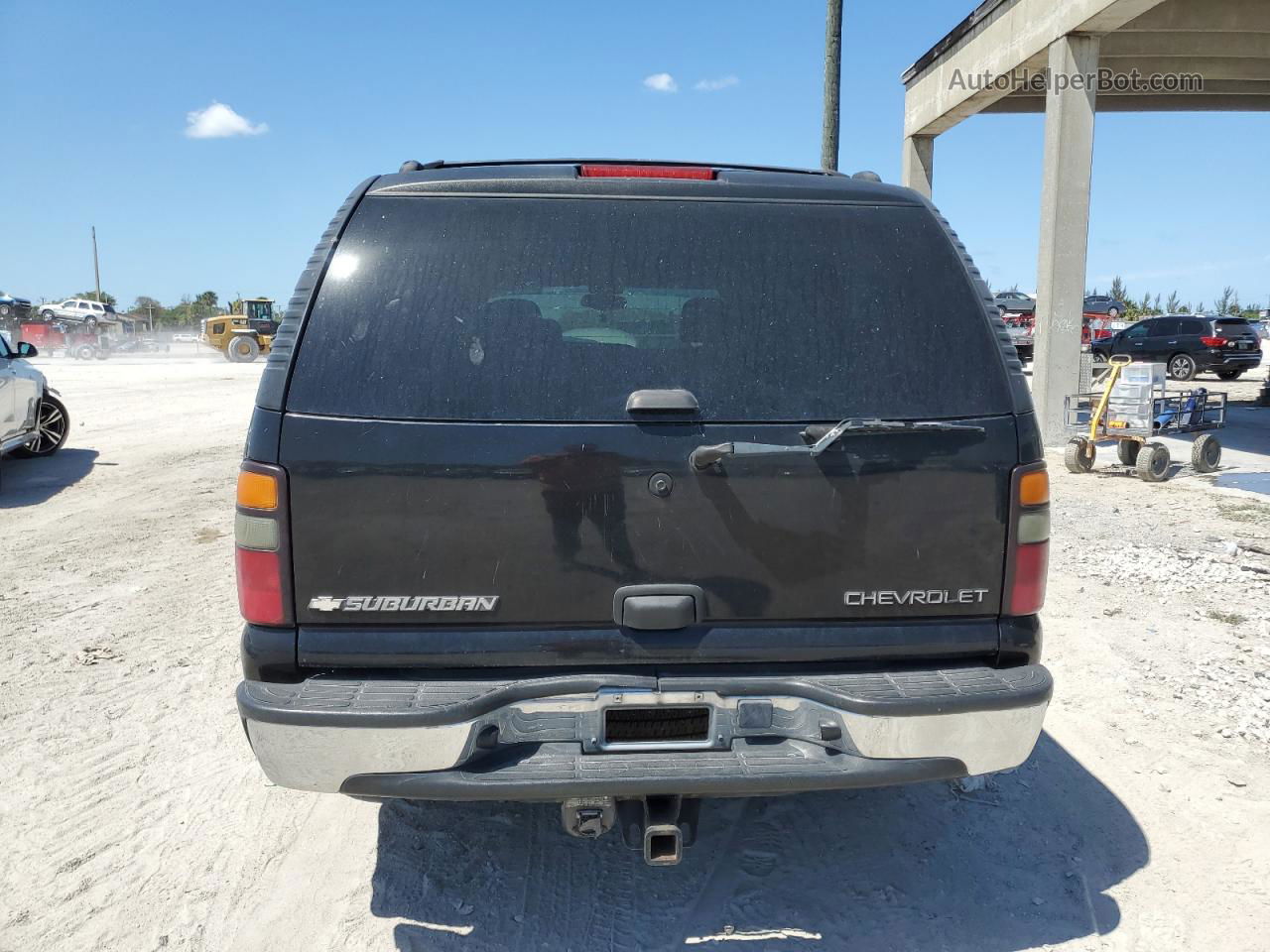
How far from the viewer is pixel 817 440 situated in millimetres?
2486

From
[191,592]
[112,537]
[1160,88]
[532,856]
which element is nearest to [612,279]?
[532,856]

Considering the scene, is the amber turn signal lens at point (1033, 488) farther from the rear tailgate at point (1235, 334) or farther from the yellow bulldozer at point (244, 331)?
the yellow bulldozer at point (244, 331)

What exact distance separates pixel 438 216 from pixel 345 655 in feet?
4.07

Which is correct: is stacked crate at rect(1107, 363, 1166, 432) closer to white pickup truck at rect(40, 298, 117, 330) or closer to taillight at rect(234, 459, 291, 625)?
taillight at rect(234, 459, 291, 625)

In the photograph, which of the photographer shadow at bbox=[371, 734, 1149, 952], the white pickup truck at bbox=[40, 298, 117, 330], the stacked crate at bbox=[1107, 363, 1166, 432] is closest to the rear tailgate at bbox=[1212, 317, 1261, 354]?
the stacked crate at bbox=[1107, 363, 1166, 432]

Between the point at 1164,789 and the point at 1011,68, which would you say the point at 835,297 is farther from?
the point at 1011,68

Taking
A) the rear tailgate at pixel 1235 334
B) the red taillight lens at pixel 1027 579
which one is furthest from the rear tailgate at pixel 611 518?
the rear tailgate at pixel 1235 334

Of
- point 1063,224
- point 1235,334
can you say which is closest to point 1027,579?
point 1063,224

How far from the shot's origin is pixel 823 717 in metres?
2.48

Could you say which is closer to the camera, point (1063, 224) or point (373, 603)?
point (373, 603)

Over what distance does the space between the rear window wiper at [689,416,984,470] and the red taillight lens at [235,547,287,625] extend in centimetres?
112

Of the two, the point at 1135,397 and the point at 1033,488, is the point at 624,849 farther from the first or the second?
the point at 1135,397

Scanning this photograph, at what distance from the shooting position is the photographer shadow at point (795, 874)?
9.33 feet

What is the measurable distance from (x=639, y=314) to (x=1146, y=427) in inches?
363
